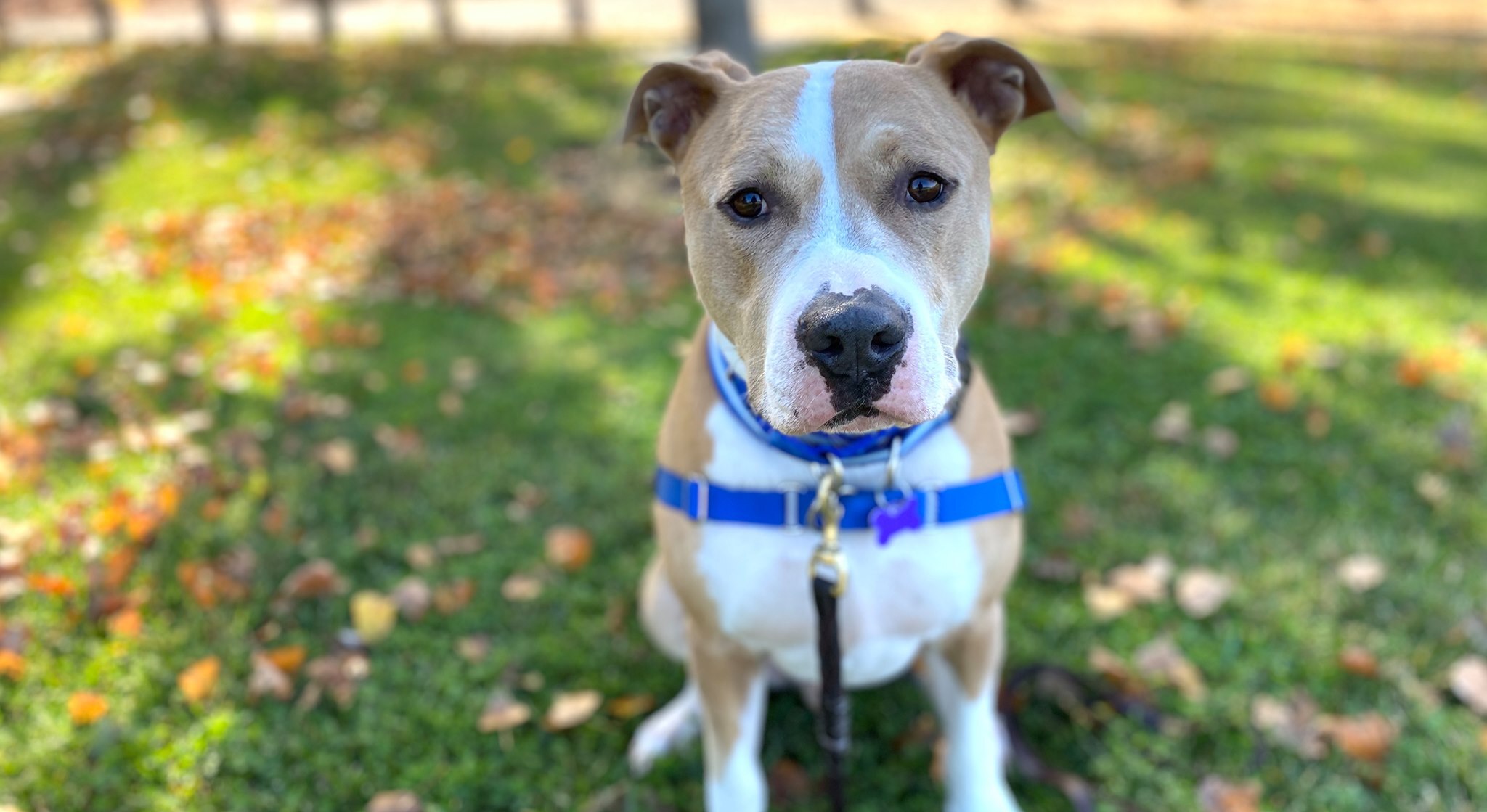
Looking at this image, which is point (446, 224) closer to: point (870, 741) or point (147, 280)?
point (147, 280)

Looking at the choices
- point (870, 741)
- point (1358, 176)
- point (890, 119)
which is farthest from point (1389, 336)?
point (890, 119)

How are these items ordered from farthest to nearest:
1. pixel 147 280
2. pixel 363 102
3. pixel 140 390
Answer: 1. pixel 363 102
2. pixel 147 280
3. pixel 140 390

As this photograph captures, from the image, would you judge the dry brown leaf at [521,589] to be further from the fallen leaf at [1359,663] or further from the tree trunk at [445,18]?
the tree trunk at [445,18]

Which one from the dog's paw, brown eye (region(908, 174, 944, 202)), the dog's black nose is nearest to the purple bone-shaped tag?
the dog's black nose

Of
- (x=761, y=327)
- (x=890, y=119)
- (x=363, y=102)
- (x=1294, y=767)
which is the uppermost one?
(x=890, y=119)

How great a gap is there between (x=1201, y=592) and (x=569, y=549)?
7.51 ft

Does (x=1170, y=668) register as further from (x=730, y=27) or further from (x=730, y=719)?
(x=730, y=27)

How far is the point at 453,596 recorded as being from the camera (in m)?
3.68

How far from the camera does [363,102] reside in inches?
417

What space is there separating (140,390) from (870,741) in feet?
13.7

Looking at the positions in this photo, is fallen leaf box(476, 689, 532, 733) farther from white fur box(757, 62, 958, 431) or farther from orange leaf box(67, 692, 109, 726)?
white fur box(757, 62, 958, 431)

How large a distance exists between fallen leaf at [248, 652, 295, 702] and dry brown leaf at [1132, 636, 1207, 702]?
2.71m

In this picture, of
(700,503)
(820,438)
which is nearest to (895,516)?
(820,438)

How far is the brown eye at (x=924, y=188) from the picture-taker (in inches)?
81.7
